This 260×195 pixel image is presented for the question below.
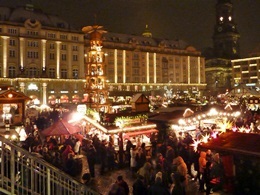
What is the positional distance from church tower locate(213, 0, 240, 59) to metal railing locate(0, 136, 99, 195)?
99.9 meters

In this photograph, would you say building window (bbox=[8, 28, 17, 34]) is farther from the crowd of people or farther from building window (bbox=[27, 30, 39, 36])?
the crowd of people

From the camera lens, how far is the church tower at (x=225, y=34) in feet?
323

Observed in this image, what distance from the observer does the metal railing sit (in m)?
6.21

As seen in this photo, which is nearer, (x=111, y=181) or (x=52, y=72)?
(x=111, y=181)

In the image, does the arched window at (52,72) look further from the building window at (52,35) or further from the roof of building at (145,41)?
the roof of building at (145,41)

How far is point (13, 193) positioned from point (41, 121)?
1819 centimetres

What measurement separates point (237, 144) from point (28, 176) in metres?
7.85

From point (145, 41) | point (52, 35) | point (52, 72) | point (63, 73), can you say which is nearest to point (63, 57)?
point (63, 73)

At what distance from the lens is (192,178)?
1315 cm

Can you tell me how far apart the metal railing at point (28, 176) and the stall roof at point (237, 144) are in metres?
6.18

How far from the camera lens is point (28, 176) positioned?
6.71 m

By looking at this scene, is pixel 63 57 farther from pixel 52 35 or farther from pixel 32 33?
pixel 32 33

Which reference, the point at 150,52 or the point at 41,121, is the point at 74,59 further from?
the point at 41,121

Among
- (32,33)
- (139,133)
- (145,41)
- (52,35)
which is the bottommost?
(139,133)
